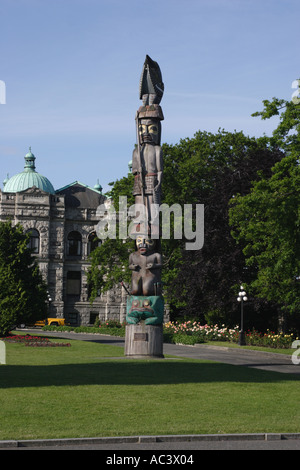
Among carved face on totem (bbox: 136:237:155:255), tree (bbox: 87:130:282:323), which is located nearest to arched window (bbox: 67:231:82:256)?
tree (bbox: 87:130:282:323)

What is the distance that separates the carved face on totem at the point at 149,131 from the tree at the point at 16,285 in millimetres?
13600

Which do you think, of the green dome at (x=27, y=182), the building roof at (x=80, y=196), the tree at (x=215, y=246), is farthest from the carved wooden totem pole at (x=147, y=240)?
the building roof at (x=80, y=196)

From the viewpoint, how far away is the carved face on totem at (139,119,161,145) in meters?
26.4

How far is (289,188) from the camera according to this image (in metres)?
30.8

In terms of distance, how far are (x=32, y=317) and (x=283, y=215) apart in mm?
15710

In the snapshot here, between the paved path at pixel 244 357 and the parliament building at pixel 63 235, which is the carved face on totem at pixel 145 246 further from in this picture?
the parliament building at pixel 63 235

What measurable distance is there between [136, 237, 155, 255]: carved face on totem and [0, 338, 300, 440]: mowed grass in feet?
16.5

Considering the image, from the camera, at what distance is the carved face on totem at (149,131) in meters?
26.4

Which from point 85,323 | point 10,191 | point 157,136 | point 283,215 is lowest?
point 85,323

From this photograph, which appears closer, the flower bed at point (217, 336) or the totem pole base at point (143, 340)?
the totem pole base at point (143, 340)

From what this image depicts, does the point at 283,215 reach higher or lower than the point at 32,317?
higher
